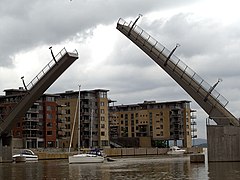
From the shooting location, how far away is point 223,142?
39750 mm

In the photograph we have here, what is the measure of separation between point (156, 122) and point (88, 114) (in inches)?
1084

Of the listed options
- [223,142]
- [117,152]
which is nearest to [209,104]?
[223,142]

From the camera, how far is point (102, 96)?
119 metres

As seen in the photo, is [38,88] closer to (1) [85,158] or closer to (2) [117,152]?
(1) [85,158]

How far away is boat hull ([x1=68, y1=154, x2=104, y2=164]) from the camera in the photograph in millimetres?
51822

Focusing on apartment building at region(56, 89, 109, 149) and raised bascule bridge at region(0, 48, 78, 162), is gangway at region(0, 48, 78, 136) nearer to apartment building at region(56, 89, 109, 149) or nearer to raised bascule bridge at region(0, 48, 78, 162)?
raised bascule bridge at region(0, 48, 78, 162)

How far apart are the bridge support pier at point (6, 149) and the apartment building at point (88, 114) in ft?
164

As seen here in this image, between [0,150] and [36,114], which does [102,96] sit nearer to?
[36,114]

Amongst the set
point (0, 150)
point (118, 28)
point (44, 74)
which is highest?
point (118, 28)

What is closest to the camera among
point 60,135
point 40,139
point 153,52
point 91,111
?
point 153,52

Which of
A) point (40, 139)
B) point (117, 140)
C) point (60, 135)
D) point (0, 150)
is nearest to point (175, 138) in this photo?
point (117, 140)

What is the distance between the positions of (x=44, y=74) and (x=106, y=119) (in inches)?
2716

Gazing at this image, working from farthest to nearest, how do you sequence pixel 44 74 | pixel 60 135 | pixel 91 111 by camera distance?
pixel 91 111, pixel 60 135, pixel 44 74

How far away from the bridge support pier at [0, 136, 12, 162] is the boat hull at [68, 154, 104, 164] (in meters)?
10.9
